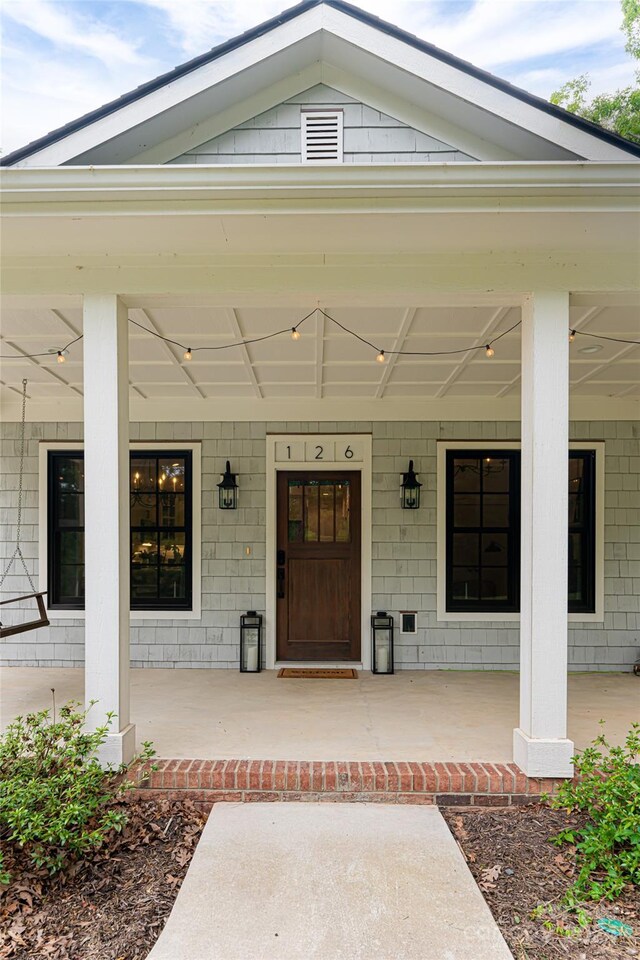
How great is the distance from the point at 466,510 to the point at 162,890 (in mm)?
4237

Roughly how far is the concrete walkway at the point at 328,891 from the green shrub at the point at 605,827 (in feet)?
1.69

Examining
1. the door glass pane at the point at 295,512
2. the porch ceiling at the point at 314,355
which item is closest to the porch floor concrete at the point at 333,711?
the door glass pane at the point at 295,512

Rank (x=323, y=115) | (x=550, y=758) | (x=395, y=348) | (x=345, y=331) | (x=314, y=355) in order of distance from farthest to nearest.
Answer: (x=314, y=355)
(x=395, y=348)
(x=345, y=331)
(x=323, y=115)
(x=550, y=758)

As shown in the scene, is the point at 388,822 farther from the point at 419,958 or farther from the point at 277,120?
the point at 277,120

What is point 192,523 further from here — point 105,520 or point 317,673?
point 105,520

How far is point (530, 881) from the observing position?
2.32 metres

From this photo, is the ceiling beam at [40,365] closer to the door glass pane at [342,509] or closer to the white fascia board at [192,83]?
the white fascia board at [192,83]

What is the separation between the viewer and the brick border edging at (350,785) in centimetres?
287

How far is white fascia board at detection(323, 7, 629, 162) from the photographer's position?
2729 mm

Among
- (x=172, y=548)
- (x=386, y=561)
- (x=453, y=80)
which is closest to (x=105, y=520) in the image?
(x=172, y=548)

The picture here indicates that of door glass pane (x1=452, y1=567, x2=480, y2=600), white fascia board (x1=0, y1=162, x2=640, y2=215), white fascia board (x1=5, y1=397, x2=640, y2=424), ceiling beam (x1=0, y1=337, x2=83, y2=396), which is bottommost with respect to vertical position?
door glass pane (x1=452, y1=567, x2=480, y2=600)

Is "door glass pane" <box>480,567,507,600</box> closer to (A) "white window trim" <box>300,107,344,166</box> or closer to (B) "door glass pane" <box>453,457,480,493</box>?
(B) "door glass pane" <box>453,457,480,493</box>

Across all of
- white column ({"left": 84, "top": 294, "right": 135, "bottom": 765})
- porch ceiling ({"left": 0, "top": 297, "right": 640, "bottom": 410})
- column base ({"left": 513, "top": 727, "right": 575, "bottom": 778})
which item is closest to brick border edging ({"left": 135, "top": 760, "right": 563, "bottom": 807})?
column base ({"left": 513, "top": 727, "right": 575, "bottom": 778})

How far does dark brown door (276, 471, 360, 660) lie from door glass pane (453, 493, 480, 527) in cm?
103
